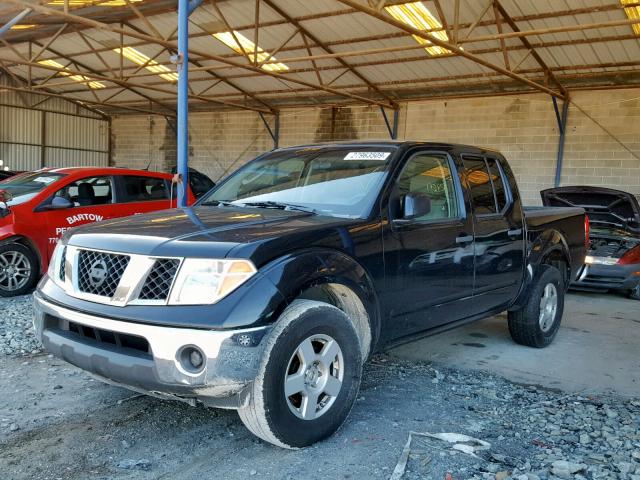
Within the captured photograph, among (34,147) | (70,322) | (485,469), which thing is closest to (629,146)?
(485,469)

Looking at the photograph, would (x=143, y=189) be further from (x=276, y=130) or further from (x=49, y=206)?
(x=276, y=130)

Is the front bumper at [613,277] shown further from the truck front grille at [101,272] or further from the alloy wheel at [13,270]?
the alloy wheel at [13,270]

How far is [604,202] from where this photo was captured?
28.0 feet

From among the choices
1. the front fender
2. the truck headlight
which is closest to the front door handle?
the front fender

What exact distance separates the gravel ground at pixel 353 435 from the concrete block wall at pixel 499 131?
11500 mm

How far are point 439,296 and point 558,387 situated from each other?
133cm

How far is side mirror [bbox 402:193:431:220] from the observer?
3.65 m

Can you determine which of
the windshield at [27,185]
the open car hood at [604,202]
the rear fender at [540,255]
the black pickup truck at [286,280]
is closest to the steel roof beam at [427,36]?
the open car hood at [604,202]

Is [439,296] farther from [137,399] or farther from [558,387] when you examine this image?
[137,399]

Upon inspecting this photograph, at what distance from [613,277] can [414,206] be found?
233 inches

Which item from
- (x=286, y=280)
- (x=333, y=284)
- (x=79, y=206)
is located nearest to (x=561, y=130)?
(x=79, y=206)

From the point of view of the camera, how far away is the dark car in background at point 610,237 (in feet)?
27.2

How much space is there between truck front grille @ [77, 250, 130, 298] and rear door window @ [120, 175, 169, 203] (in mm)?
5134

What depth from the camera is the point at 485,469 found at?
296 cm
